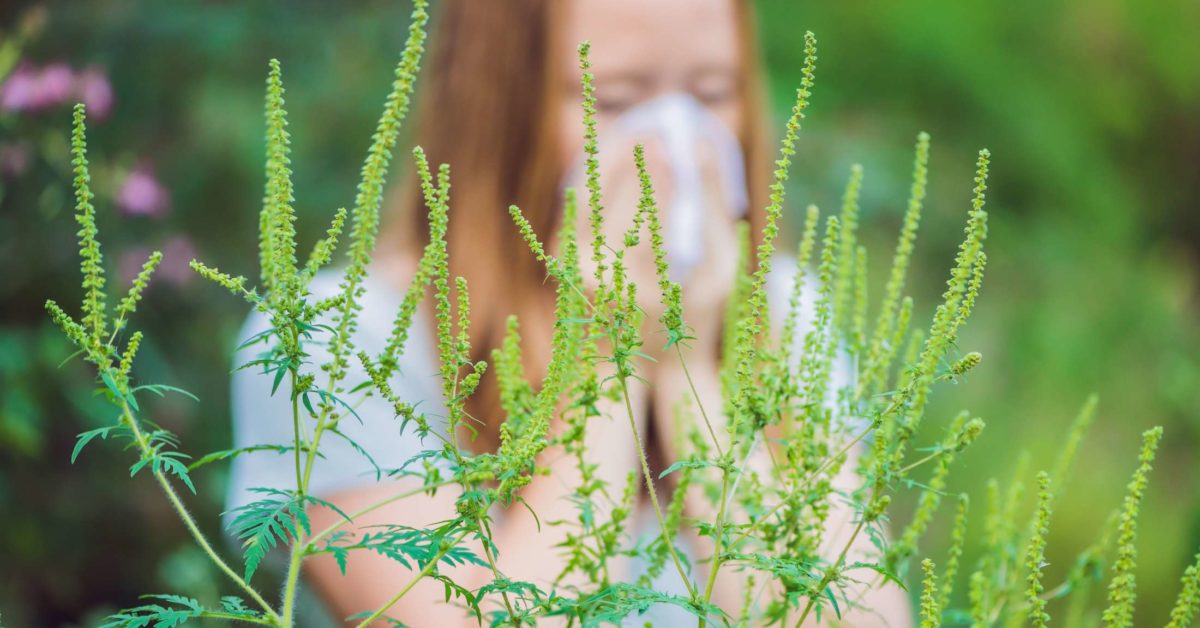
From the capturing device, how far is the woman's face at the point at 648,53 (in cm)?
152

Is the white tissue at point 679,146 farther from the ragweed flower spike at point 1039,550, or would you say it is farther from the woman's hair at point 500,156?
the ragweed flower spike at point 1039,550

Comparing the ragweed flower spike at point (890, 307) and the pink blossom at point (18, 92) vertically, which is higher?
the pink blossom at point (18, 92)

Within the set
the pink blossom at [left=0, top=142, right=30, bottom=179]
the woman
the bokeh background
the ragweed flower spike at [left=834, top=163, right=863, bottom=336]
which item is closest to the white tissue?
the woman

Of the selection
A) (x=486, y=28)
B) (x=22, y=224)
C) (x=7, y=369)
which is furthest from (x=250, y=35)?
(x=486, y=28)

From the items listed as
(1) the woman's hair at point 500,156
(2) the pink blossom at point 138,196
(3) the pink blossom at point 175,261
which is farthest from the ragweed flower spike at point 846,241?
(3) the pink blossom at point 175,261

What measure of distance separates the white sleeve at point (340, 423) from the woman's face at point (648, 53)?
0.41 metres

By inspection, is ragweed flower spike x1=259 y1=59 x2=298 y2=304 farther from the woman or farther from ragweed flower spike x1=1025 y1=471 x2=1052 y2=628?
the woman

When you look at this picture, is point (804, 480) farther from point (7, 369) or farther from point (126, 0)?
point (126, 0)

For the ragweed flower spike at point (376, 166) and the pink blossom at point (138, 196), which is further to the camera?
the pink blossom at point (138, 196)

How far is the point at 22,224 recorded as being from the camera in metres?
2.61

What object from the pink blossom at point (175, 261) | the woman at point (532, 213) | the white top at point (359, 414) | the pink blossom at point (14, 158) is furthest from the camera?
the pink blossom at point (175, 261)

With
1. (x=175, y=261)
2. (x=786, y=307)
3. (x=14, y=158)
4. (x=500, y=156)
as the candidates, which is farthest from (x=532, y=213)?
(x=175, y=261)

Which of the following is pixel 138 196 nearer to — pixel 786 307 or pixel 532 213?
pixel 532 213

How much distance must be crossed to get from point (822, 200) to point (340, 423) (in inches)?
85.4
